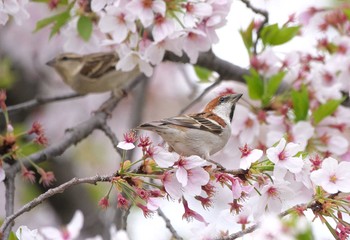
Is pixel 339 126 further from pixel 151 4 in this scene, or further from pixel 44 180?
pixel 44 180

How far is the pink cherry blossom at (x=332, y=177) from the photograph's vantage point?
277cm

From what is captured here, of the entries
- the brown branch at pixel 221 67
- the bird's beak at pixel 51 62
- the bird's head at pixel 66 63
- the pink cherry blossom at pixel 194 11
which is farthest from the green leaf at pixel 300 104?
the bird's beak at pixel 51 62

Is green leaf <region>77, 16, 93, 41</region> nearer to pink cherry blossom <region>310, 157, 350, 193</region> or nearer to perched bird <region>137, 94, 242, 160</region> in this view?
perched bird <region>137, 94, 242, 160</region>

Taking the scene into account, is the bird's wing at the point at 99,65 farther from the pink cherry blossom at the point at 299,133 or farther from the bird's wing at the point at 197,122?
the bird's wing at the point at 197,122

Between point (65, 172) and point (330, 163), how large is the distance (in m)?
3.98

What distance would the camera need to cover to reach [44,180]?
3.75 meters

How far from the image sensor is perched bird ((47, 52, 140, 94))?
19.8 ft

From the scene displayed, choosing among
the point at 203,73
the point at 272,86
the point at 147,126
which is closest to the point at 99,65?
the point at 203,73

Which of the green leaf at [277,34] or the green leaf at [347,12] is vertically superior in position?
the green leaf at [347,12]

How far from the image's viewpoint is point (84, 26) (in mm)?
4355

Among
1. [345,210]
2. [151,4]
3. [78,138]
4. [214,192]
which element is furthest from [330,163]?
[78,138]

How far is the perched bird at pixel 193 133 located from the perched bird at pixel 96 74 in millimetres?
2376

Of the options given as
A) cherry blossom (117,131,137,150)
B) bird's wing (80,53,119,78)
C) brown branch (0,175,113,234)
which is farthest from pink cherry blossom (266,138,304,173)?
bird's wing (80,53,119,78)

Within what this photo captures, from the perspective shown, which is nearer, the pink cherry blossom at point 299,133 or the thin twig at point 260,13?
the pink cherry blossom at point 299,133
